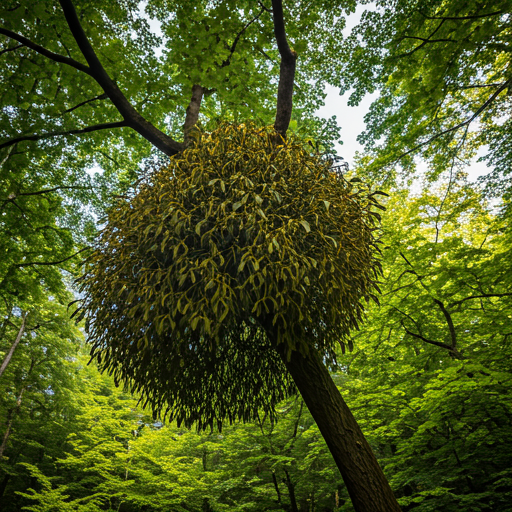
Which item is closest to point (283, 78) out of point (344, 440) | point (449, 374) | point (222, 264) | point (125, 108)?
point (125, 108)

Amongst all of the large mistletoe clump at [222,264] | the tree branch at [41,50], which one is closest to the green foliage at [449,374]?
the large mistletoe clump at [222,264]

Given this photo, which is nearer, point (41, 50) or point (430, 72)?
point (41, 50)

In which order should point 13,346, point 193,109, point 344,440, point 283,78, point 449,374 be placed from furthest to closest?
point 13,346
point 193,109
point 449,374
point 283,78
point 344,440

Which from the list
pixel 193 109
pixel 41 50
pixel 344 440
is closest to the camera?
pixel 344 440

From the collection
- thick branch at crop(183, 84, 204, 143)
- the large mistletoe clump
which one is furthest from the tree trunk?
thick branch at crop(183, 84, 204, 143)

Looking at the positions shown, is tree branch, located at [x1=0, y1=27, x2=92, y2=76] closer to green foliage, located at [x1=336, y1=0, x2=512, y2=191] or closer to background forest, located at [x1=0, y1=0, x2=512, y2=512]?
background forest, located at [x1=0, y1=0, x2=512, y2=512]

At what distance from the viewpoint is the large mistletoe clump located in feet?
5.27

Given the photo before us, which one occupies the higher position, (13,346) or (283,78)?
(283,78)

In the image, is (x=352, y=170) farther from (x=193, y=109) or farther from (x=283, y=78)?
(x=193, y=109)

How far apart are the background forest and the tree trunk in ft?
1.44

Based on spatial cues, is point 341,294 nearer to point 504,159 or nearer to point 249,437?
point 504,159

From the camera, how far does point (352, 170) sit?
379 cm

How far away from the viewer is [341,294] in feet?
5.82

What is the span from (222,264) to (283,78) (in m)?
1.91
